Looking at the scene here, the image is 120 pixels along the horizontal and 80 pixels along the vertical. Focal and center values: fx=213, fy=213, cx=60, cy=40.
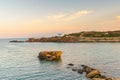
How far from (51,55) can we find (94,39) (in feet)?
435

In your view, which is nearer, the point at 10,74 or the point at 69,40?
the point at 10,74

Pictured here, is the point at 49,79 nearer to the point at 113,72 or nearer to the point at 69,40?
the point at 113,72

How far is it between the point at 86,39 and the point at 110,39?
21482mm

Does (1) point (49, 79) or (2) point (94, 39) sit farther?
(2) point (94, 39)

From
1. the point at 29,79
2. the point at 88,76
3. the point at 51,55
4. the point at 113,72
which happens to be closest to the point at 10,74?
the point at 29,79

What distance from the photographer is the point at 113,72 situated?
4559 cm

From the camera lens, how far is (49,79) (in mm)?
38156

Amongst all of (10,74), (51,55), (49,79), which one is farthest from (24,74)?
(51,55)

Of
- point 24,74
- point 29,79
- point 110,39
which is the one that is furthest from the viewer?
point 110,39

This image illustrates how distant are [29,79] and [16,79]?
237 cm

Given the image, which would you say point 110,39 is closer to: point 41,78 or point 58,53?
point 58,53

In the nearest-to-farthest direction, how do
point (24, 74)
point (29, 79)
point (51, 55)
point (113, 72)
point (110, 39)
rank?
1. point (29, 79)
2. point (24, 74)
3. point (113, 72)
4. point (51, 55)
5. point (110, 39)

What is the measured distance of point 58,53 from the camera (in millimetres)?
68812

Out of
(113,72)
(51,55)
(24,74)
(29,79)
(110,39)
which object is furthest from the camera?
(110,39)
